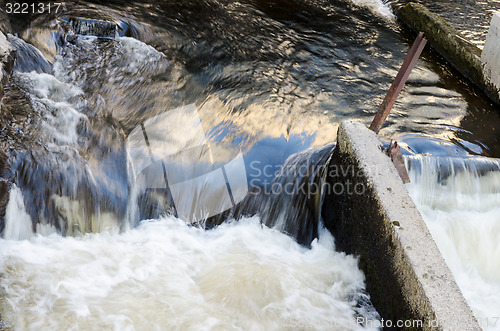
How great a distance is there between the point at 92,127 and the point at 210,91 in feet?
4.87

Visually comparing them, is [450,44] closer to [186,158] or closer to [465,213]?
[465,213]

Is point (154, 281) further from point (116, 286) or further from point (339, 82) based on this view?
point (339, 82)

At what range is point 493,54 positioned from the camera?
6.14 meters

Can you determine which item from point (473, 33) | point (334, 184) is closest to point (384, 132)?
point (334, 184)

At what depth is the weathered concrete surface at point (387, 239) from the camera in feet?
10.1

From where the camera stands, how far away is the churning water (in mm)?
4211

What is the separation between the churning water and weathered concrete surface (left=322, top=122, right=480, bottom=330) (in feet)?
2.52

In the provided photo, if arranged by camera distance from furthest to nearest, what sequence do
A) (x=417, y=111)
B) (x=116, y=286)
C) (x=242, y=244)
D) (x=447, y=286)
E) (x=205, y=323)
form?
(x=417, y=111), (x=242, y=244), (x=116, y=286), (x=205, y=323), (x=447, y=286)

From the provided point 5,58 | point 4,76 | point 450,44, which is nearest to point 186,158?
point 4,76

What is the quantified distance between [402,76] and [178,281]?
2546mm

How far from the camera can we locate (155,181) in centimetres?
442

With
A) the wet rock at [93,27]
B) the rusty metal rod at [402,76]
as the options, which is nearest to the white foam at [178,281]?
the rusty metal rod at [402,76]

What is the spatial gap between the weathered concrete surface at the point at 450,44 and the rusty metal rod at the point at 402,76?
2.57m

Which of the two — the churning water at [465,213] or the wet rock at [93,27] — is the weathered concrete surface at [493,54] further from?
the wet rock at [93,27]
